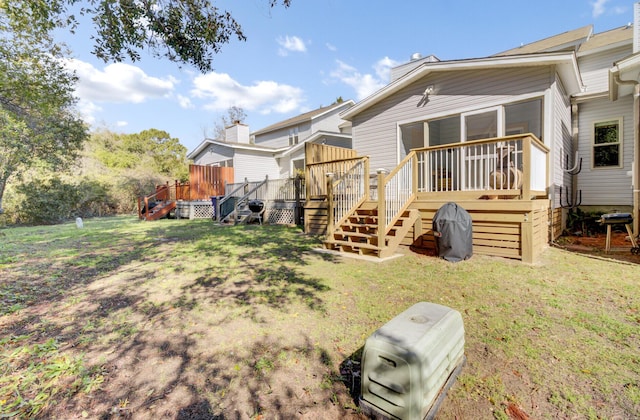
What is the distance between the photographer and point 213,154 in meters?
18.7

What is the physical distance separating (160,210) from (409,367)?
15735 mm

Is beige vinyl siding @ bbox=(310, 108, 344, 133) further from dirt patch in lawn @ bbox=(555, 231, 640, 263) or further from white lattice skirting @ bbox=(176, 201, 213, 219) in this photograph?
dirt patch in lawn @ bbox=(555, 231, 640, 263)

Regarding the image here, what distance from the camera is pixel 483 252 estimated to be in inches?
211

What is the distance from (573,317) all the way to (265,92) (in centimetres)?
4146

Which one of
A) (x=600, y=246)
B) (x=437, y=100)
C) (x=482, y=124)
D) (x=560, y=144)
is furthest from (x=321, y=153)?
(x=600, y=246)

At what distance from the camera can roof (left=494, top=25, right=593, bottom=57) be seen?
992 centimetres

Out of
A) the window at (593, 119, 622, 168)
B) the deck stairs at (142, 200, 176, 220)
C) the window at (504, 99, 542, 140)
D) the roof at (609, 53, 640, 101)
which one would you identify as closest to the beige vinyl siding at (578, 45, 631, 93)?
the window at (593, 119, 622, 168)

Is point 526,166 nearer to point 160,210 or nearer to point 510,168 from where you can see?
point 510,168

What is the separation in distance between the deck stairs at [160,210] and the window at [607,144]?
17571mm

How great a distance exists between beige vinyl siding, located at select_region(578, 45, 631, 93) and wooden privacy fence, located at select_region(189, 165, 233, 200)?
16068 millimetres

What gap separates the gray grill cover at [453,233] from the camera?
496 centimetres

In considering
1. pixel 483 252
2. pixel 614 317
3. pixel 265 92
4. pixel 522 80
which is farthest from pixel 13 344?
pixel 265 92

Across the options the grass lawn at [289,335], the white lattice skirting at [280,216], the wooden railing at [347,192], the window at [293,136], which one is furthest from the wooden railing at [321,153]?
the window at [293,136]

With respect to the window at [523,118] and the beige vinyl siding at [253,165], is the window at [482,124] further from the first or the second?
the beige vinyl siding at [253,165]
